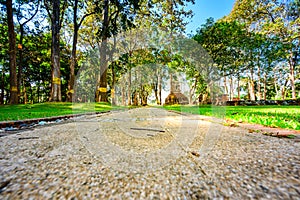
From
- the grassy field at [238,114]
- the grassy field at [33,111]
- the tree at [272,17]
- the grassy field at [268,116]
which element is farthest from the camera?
the tree at [272,17]

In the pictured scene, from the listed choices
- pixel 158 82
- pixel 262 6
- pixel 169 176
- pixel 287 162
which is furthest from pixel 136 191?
pixel 158 82

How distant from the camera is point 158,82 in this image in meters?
34.0

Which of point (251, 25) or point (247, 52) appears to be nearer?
point (247, 52)

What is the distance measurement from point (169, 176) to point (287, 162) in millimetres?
651

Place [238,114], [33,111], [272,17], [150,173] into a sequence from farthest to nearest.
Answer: [272,17]
[33,111]
[238,114]
[150,173]

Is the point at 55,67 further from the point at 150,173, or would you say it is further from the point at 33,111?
the point at 150,173

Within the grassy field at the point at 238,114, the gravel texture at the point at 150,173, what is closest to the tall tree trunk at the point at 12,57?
the grassy field at the point at 238,114

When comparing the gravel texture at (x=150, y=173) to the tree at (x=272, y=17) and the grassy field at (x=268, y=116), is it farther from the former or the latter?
the tree at (x=272, y=17)

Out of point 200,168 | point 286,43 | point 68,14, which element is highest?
point 68,14

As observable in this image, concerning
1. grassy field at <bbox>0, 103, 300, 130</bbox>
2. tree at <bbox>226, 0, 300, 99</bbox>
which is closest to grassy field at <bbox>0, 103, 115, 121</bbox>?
grassy field at <bbox>0, 103, 300, 130</bbox>

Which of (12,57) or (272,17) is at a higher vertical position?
(272,17)

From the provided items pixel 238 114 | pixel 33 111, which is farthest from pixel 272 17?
pixel 33 111

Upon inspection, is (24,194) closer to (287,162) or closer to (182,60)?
(287,162)

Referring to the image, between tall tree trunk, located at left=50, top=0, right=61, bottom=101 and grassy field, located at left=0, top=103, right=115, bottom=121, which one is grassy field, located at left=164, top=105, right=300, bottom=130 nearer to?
grassy field, located at left=0, top=103, right=115, bottom=121
